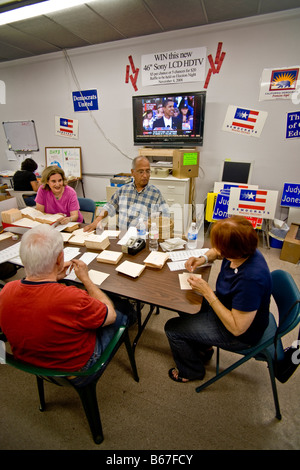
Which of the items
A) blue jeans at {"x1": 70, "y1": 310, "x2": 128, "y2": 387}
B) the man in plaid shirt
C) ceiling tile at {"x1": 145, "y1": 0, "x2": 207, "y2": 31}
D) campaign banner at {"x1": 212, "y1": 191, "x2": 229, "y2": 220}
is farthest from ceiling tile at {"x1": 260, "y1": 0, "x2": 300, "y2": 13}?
blue jeans at {"x1": 70, "y1": 310, "x2": 128, "y2": 387}

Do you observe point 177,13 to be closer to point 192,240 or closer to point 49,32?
point 49,32

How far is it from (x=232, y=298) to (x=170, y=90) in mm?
3424

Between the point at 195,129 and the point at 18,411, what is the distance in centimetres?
368

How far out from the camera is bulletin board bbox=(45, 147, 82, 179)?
4.45 m

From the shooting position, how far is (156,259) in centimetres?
151

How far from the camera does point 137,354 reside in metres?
1.74

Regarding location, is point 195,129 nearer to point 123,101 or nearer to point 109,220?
point 123,101

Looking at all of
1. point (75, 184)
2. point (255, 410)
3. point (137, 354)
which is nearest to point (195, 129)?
point (75, 184)

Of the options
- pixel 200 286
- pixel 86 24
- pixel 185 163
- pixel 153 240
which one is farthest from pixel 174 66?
pixel 200 286

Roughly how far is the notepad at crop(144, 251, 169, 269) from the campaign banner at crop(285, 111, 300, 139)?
278 cm

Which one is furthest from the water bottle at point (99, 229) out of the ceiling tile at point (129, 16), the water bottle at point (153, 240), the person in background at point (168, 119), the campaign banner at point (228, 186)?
the ceiling tile at point (129, 16)

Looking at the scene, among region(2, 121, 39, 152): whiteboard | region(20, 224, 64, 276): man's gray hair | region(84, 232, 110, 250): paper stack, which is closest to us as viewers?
region(20, 224, 64, 276): man's gray hair

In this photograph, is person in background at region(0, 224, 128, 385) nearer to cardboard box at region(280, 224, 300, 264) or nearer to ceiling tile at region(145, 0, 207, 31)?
cardboard box at region(280, 224, 300, 264)

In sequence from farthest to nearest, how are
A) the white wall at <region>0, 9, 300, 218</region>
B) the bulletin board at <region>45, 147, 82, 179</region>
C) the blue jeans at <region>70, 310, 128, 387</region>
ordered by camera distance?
the bulletin board at <region>45, 147, 82, 179</region>
the white wall at <region>0, 9, 300, 218</region>
the blue jeans at <region>70, 310, 128, 387</region>
